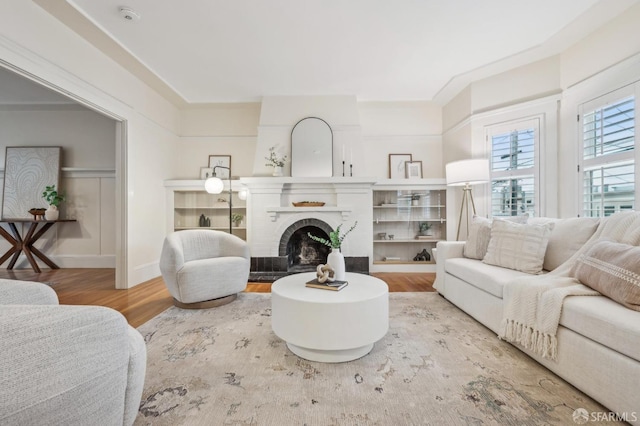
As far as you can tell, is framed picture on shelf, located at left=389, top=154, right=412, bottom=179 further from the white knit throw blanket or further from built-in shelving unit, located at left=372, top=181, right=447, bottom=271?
the white knit throw blanket

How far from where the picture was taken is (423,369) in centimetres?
172

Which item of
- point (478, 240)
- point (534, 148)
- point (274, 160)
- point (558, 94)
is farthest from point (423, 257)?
point (274, 160)

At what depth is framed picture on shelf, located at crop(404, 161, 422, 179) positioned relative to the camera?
4.89 metres

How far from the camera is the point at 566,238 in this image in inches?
89.8

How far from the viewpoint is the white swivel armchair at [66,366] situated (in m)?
0.74

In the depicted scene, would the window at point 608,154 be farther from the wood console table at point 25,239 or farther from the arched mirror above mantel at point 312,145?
the wood console table at point 25,239

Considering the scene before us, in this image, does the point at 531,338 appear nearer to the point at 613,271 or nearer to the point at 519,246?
the point at 613,271

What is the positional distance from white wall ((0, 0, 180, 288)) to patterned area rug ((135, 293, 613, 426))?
2012 millimetres

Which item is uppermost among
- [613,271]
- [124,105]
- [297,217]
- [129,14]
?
[129,14]

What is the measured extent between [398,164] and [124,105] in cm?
415

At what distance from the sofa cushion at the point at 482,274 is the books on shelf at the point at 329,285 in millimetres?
1143

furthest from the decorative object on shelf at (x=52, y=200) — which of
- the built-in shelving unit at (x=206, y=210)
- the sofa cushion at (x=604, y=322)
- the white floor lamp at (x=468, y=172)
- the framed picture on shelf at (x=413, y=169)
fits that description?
the sofa cushion at (x=604, y=322)

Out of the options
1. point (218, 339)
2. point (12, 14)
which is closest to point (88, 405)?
point (218, 339)

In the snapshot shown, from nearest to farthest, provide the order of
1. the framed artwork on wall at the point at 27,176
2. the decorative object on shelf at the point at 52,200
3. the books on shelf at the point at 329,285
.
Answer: the books on shelf at the point at 329,285
the decorative object on shelf at the point at 52,200
the framed artwork on wall at the point at 27,176
